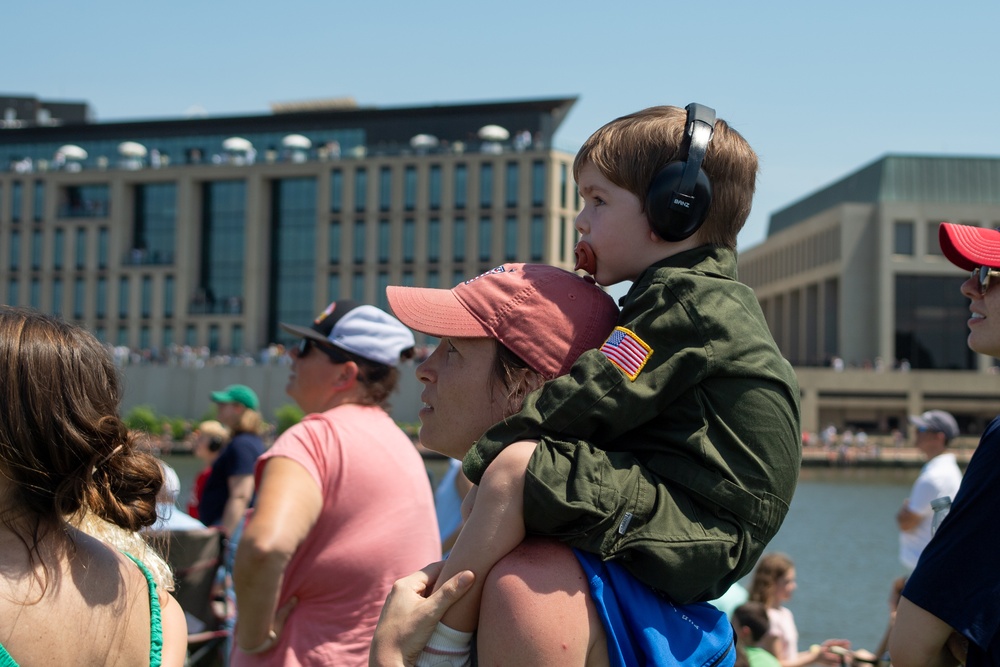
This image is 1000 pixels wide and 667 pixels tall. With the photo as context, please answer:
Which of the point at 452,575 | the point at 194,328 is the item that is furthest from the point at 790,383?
the point at 194,328

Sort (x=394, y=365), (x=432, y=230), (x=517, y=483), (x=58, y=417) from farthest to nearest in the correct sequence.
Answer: (x=432, y=230) < (x=394, y=365) < (x=58, y=417) < (x=517, y=483)

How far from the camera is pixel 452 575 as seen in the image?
1931 millimetres

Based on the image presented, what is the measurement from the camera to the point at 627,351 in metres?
1.90

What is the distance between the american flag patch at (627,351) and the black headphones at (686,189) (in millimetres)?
232

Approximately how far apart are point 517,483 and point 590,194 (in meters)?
0.60

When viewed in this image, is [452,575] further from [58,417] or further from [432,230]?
[432,230]

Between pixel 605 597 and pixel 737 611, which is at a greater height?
pixel 605 597

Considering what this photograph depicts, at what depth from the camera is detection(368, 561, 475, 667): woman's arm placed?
6.26 ft

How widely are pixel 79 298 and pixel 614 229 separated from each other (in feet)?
286

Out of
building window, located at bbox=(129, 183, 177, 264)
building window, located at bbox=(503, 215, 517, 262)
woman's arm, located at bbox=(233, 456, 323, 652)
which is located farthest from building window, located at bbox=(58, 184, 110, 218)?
woman's arm, located at bbox=(233, 456, 323, 652)

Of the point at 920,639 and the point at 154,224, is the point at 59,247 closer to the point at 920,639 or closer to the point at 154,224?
the point at 154,224

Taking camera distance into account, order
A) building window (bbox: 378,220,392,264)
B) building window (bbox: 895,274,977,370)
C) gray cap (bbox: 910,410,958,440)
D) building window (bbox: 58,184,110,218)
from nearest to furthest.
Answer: gray cap (bbox: 910,410,958,440) → building window (bbox: 895,274,977,370) → building window (bbox: 378,220,392,264) → building window (bbox: 58,184,110,218)

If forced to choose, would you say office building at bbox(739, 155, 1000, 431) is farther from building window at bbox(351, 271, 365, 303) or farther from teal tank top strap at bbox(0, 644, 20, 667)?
teal tank top strap at bbox(0, 644, 20, 667)

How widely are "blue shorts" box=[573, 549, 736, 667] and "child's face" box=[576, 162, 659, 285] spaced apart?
0.55 metres
